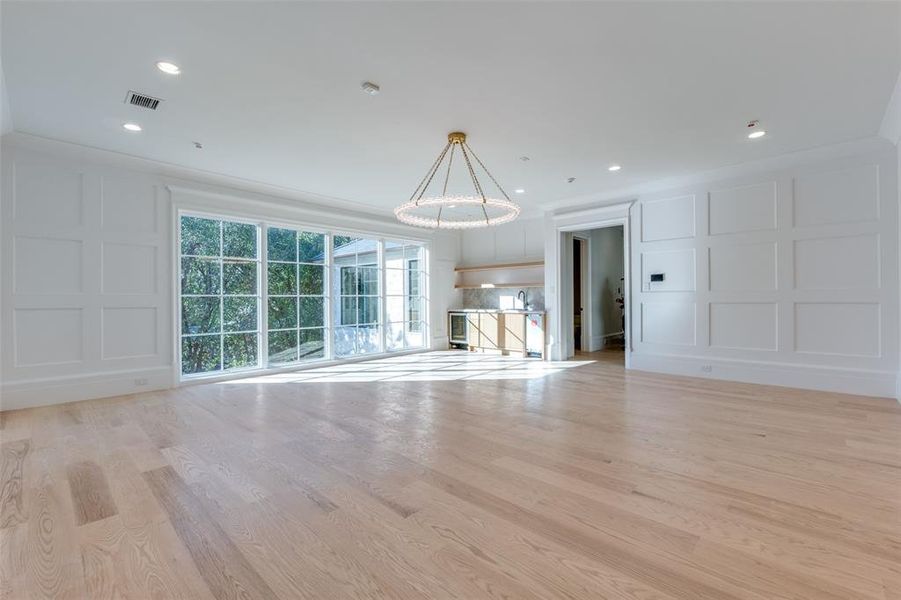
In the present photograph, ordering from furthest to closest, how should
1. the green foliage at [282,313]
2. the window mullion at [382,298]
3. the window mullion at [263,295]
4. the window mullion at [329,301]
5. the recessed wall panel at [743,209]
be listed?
the window mullion at [382,298]
the window mullion at [329,301]
the green foliage at [282,313]
the window mullion at [263,295]
the recessed wall panel at [743,209]

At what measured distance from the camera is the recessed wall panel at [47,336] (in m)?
4.00

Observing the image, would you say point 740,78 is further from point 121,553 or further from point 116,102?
point 116,102

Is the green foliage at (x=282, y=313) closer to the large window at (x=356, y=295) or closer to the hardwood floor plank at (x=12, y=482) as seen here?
the large window at (x=356, y=295)

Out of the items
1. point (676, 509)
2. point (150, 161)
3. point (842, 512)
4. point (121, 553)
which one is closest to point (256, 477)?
point (121, 553)

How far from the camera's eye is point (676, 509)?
1.99m

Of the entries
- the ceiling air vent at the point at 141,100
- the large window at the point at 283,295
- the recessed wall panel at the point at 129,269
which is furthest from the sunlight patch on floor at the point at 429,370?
the ceiling air vent at the point at 141,100

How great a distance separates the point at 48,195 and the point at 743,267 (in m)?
7.96

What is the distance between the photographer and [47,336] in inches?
163

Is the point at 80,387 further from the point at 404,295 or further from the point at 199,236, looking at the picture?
the point at 404,295

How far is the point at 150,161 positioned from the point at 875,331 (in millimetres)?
8186

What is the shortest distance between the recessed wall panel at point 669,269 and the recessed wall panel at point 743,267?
0.26 meters

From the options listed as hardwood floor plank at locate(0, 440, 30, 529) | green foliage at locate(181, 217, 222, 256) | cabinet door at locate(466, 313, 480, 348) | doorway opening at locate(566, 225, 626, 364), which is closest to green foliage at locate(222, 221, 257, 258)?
green foliage at locate(181, 217, 222, 256)

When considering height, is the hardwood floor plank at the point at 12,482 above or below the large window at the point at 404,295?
below

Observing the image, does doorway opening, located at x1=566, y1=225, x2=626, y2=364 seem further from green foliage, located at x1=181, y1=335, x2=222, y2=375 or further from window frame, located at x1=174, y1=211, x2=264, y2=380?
green foliage, located at x1=181, y1=335, x2=222, y2=375
